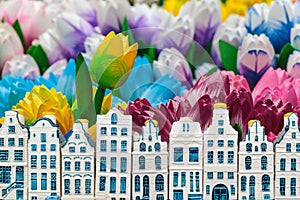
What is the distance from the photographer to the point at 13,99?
1.34m

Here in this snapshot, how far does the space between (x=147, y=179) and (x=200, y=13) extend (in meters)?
0.80

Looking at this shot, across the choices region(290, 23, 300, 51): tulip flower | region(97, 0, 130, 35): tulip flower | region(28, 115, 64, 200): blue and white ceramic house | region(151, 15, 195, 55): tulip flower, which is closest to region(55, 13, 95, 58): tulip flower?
region(97, 0, 130, 35): tulip flower

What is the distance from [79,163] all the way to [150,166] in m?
0.10

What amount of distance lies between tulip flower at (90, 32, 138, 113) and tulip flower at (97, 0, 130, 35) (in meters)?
0.64

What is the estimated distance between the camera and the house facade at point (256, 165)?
1.11 metres

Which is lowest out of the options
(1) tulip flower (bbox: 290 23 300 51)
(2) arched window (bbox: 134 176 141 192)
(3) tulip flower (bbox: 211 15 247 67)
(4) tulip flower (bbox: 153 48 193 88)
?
(2) arched window (bbox: 134 176 141 192)

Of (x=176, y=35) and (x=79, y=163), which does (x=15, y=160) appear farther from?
(x=176, y=35)

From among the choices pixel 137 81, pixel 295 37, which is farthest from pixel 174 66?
pixel 295 37

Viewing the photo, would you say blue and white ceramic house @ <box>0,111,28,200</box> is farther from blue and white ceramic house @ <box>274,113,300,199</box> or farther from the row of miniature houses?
blue and white ceramic house @ <box>274,113,300,199</box>

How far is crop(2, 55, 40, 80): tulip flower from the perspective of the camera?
161 centimetres

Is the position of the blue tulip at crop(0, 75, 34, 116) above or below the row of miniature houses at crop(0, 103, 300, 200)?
above

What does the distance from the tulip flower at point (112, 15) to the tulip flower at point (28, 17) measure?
0.61 ft

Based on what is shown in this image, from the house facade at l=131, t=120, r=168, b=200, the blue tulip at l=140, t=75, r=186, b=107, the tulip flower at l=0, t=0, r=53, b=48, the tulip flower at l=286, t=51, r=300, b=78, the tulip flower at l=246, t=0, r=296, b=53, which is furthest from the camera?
the tulip flower at l=0, t=0, r=53, b=48

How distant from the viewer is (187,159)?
43.5 inches
